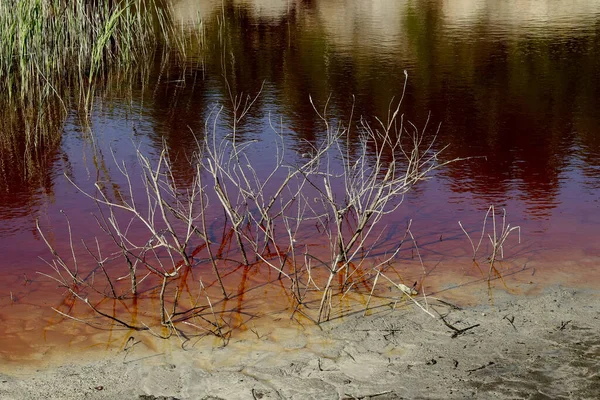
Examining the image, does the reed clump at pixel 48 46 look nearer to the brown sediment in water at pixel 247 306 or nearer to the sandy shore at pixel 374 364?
the brown sediment in water at pixel 247 306

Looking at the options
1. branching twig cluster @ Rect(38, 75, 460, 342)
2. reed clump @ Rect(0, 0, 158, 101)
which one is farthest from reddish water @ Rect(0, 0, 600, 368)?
reed clump @ Rect(0, 0, 158, 101)

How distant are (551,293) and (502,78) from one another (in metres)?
5.37

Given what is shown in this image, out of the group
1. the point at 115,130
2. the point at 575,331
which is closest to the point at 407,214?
the point at 575,331

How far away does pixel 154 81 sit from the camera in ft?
29.1

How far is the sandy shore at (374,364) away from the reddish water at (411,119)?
0.30 m

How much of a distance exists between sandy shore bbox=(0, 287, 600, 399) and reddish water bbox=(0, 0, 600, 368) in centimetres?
30

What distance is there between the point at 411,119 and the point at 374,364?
4288 millimetres

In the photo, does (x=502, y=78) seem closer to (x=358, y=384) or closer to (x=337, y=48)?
(x=337, y=48)

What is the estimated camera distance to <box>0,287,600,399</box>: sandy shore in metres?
2.97

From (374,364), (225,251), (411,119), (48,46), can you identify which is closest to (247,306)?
(225,251)

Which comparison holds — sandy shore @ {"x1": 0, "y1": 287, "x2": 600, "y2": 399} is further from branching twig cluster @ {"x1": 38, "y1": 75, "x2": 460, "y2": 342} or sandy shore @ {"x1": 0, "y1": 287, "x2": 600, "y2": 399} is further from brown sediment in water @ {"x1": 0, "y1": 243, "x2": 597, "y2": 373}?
branching twig cluster @ {"x1": 38, "y1": 75, "x2": 460, "y2": 342}

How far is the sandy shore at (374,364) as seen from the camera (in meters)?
2.97

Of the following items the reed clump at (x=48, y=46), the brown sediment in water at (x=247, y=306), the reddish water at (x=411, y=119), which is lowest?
the brown sediment in water at (x=247, y=306)

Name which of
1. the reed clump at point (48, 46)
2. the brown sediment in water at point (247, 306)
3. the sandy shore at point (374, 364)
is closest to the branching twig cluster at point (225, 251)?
the brown sediment in water at point (247, 306)
